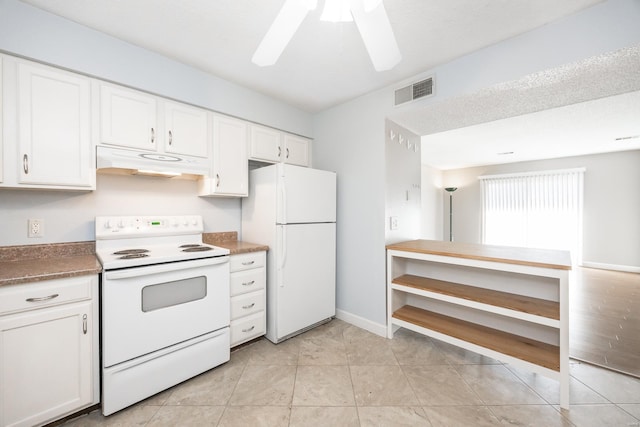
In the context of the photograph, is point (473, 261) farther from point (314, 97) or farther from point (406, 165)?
point (314, 97)

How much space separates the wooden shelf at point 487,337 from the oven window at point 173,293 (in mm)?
1810

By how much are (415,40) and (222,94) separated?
1764 millimetres

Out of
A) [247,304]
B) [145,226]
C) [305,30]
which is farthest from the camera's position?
[247,304]

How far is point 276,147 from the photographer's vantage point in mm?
2988

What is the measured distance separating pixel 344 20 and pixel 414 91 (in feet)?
4.55

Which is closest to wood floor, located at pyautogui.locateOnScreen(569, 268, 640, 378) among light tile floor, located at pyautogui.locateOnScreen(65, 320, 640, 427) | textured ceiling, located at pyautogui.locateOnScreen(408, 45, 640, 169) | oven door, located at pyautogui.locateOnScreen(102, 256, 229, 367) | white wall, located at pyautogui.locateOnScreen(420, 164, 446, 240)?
light tile floor, located at pyautogui.locateOnScreen(65, 320, 640, 427)

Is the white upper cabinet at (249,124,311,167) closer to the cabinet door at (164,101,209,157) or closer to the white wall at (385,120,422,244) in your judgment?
the cabinet door at (164,101,209,157)

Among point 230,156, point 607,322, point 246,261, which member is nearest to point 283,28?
point 230,156

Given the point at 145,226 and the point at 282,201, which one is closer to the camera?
the point at 145,226

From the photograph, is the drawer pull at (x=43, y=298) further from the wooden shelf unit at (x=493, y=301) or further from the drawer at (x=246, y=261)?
the wooden shelf unit at (x=493, y=301)

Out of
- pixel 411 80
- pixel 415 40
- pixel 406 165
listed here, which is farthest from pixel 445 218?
pixel 415 40

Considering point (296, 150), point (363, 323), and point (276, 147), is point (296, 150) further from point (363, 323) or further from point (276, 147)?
point (363, 323)

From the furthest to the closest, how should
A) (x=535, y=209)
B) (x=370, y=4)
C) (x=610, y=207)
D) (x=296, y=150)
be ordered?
1. (x=535, y=209)
2. (x=610, y=207)
3. (x=296, y=150)
4. (x=370, y=4)

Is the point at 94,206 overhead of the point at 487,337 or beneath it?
overhead
